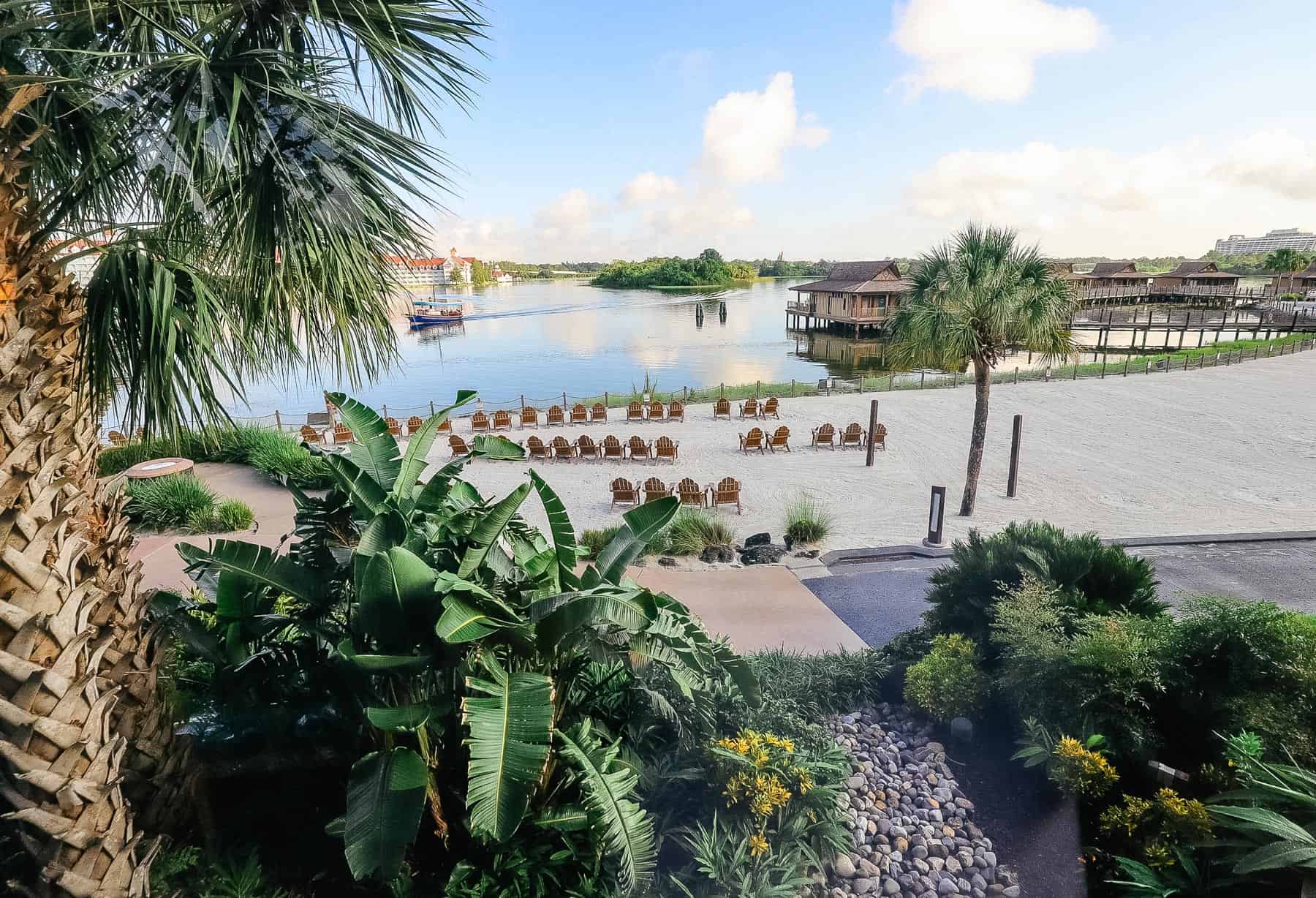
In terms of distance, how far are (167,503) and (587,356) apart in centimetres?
4322

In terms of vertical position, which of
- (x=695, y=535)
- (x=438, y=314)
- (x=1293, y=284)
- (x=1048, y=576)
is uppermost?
(x=1293, y=284)

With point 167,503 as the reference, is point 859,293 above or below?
above

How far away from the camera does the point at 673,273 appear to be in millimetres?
154875

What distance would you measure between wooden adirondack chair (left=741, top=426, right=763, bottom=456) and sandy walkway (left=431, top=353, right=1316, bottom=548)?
48 centimetres

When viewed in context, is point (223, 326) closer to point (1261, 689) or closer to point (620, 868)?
point (620, 868)

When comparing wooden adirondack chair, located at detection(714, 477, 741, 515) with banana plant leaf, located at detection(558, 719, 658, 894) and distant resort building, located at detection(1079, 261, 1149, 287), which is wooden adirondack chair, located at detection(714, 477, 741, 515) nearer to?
banana plant leaf, located at detection(558, 719, 658, 894)

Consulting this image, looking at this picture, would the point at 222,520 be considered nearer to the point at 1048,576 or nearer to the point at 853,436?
the point at 1048,576

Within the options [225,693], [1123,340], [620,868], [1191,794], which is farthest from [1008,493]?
[1123,340]

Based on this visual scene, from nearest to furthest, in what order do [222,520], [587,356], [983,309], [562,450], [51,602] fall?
[51,602] < [222,520] < [983,309] < [562,450] < [587,356]

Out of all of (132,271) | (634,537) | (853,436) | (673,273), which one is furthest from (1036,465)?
(673,273)

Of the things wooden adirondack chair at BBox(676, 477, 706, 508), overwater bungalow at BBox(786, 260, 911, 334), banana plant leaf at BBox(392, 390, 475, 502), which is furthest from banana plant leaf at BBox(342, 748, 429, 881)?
overwater bungalow at BBox(786, 260, 911, 334)

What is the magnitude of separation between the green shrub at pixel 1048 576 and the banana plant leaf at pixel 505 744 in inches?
151

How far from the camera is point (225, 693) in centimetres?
364

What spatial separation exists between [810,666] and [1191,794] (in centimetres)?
261
